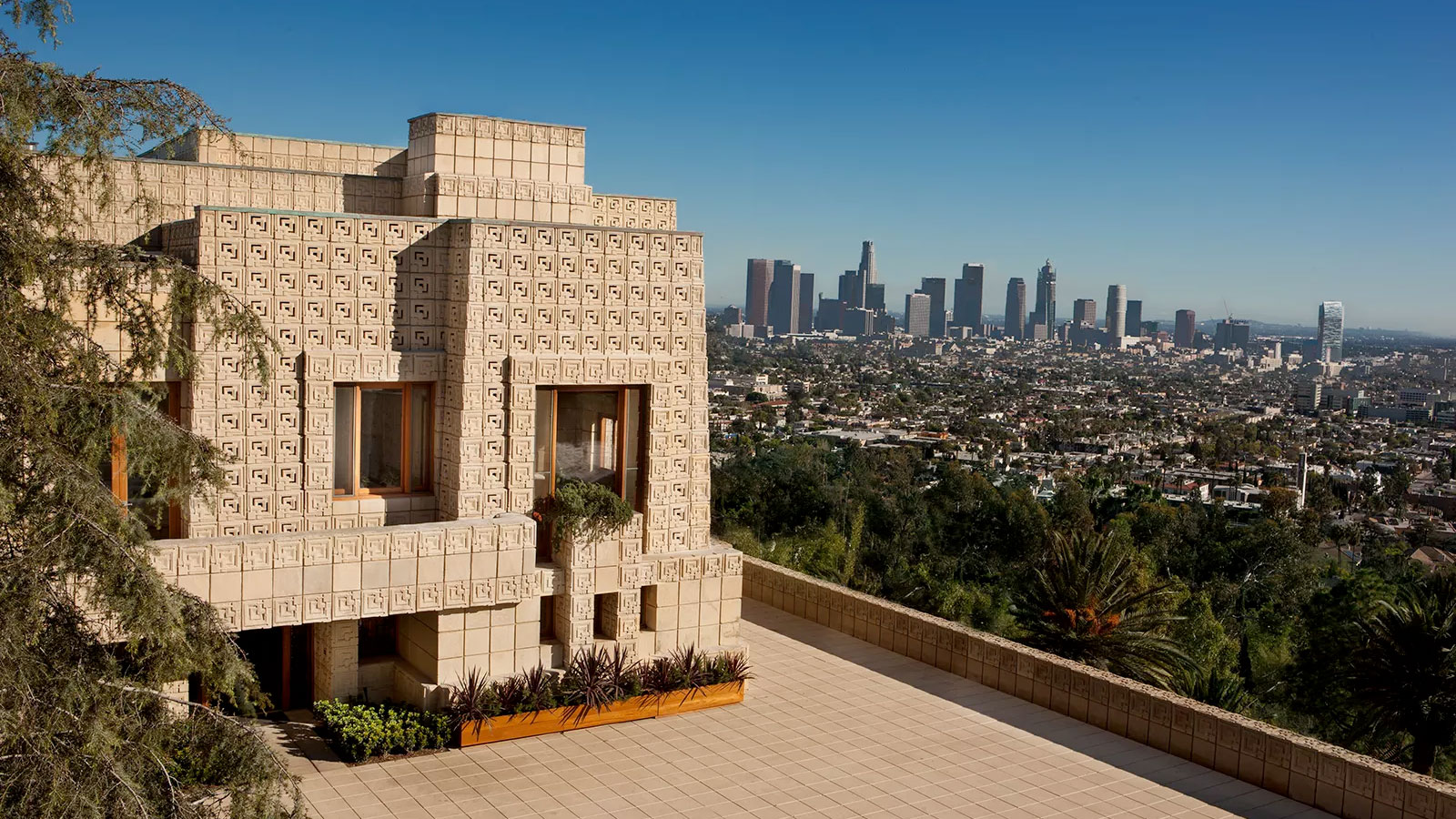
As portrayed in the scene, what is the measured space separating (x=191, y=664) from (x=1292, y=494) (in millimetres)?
68814

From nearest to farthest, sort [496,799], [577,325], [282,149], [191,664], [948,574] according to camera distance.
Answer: [191,664], [496,799], [577,325], [282,149], [948,574]

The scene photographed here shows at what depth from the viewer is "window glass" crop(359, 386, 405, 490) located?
13602mm

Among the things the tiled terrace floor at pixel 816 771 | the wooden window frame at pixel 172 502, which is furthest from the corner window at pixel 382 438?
the tiled terrace floor at pixel 816 771

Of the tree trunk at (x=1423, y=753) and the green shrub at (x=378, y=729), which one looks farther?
the tree trunk at (x=1423, y=753)

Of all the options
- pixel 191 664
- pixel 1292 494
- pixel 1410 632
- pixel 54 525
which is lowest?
pixel 1292 494

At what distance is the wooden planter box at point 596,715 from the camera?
1309 centimetres

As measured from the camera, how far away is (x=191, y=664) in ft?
24.5

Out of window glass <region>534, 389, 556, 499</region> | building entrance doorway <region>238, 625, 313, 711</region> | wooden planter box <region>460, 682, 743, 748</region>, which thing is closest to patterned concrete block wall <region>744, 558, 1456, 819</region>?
wooden planter box <region>460, 682, 743, 748</region>

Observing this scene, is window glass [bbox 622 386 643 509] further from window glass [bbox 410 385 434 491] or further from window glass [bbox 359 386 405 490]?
window glass [bbox 359 386 405 490]

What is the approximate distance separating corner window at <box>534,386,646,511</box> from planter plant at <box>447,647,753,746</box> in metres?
1.97

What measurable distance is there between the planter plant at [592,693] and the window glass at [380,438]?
7.98ft

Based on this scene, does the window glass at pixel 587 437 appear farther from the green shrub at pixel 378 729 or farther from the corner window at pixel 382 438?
the green shrub at pixel 378 729

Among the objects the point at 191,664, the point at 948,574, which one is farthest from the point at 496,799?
the point at 948,574

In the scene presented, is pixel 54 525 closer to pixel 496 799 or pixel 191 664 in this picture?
pixel 191 664
